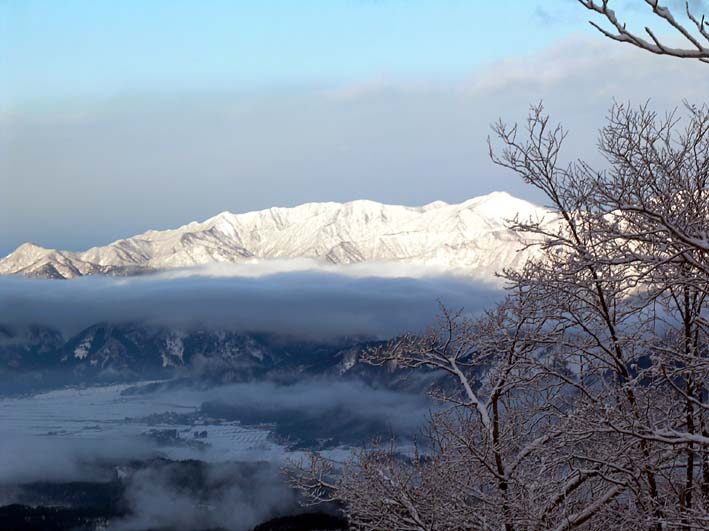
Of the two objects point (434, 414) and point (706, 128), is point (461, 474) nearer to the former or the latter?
point (434, 414)

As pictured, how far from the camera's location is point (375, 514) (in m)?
12.9

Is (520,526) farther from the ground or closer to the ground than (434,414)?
closer to the ground

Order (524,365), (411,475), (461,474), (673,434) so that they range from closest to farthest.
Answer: (673,434) < (524,365) < (461,474) < (411,475)

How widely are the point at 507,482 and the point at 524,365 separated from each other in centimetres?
167

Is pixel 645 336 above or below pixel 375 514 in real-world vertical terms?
above

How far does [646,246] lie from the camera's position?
33.0 ft

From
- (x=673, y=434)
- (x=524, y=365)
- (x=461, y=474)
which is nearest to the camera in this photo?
(x=673, y=434)

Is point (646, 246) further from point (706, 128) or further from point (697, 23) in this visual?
point (697, 23)

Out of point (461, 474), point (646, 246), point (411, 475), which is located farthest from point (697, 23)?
point (411, 475)

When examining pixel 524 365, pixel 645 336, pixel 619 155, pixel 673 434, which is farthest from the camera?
pixel 524 365

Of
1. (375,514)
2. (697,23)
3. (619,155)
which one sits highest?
(697,23)

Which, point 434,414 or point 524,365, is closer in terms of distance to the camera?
point 524,365

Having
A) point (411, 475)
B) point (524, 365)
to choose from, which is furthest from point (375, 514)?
point (524, 365)

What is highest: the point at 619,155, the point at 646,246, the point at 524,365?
the point at 619,155
